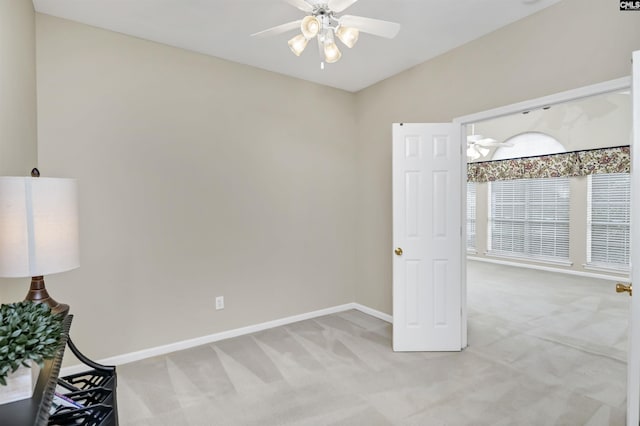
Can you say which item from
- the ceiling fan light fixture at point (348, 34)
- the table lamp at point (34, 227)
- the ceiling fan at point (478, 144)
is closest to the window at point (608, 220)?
the ceiling fan at point (478, 144)

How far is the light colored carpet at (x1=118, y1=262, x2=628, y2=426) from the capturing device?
224 cm

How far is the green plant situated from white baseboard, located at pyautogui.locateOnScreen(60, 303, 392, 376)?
2.17 meters

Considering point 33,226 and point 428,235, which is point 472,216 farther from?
point 33,226

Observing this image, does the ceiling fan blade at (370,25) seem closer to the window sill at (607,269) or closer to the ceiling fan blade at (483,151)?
the ceiling fan blade at (483,151)

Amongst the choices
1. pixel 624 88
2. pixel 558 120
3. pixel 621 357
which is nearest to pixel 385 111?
pixel 624 88

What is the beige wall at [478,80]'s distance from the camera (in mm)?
2305

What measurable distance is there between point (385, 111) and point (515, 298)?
11.3ft

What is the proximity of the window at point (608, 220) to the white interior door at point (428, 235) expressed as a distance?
4953mm

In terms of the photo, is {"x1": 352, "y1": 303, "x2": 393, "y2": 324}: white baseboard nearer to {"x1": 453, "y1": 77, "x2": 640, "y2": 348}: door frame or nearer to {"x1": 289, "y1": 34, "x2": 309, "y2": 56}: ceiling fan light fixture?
{"x1": 453, "y1": 77, "x2": 640, "y2": 348}: door frame

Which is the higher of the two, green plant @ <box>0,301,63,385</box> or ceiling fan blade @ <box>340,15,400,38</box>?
ceiling fan blade @ <box>340,15,400,38</box>

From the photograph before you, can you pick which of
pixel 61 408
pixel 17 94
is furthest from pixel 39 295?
pixel 17 94

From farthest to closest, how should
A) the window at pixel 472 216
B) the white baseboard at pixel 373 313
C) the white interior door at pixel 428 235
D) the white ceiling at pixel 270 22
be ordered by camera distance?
1. the window at pixel 472 216
2. the white baseboard at pixel 373 313
3. the white interior door at pixel 428 235
4. the white ceiling at pixel 270 22

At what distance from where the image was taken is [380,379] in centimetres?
267

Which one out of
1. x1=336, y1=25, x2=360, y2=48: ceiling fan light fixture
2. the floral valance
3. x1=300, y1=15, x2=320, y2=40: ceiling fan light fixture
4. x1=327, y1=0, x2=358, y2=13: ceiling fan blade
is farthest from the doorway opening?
x1=300, y1=15, x2=320, y2=40: ceiling fan light fixture
